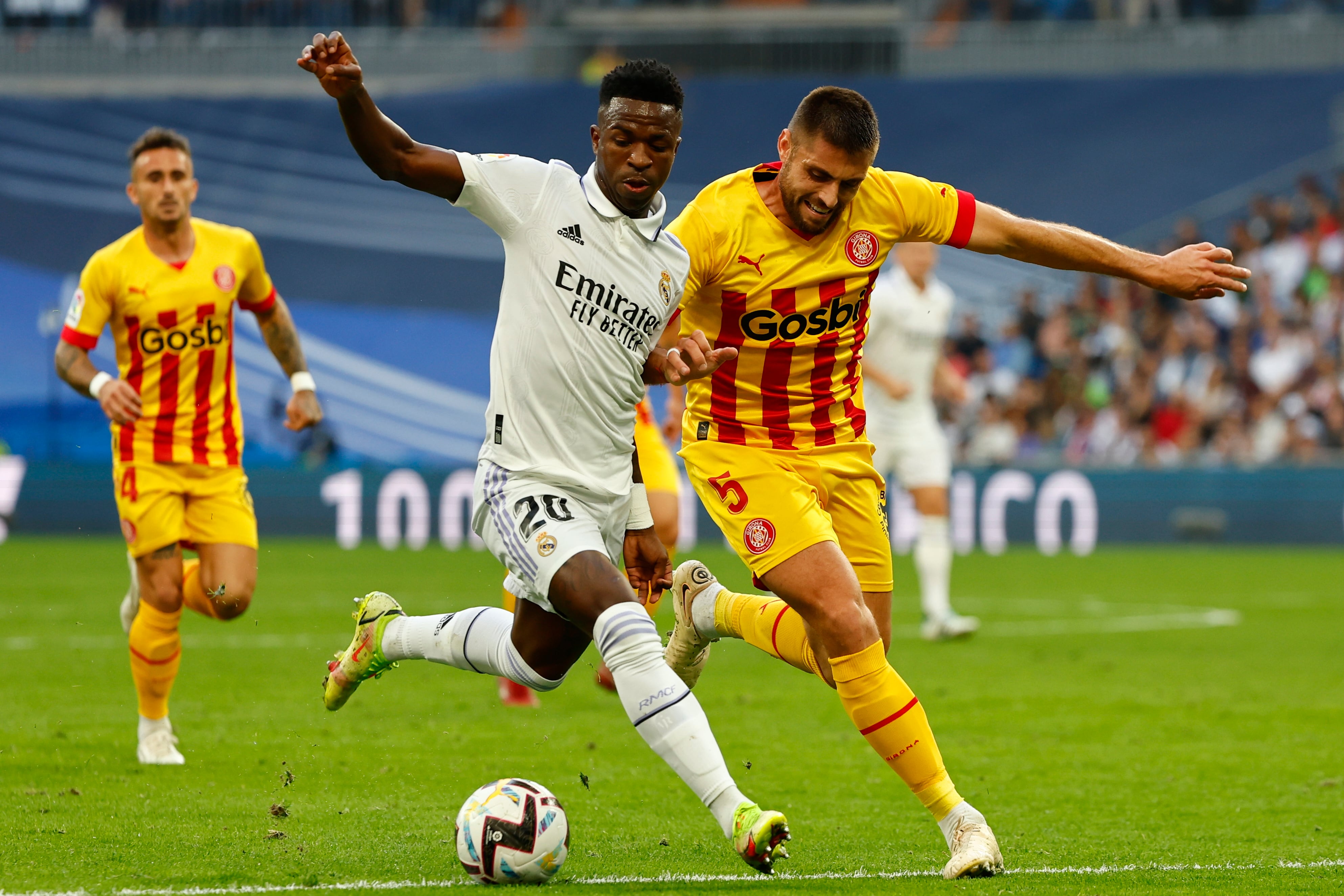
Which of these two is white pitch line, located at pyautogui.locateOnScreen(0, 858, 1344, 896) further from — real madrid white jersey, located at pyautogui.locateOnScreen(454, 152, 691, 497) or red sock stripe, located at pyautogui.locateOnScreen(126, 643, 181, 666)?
red sock stripe, located at pyautogui.locateOnScreen(126, 643, 181, 666)

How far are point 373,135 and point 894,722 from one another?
2356 mm

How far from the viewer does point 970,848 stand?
480 centimetres

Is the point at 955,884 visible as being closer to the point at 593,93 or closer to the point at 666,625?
the point at 666,625

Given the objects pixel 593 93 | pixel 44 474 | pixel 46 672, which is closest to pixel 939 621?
pixel 46 672

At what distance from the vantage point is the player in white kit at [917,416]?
11594 mm

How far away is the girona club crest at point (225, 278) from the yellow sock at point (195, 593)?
1.22 meters

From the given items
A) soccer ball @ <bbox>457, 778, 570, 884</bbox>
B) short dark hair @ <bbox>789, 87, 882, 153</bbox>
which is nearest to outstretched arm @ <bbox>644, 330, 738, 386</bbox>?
short dark hair @ <bbox>789, 87, 882, 153</bbox>

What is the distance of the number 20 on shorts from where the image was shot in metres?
5.63

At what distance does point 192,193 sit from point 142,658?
2.06 m

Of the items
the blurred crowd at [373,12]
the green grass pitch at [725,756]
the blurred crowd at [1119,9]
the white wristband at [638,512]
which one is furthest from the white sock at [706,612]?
the blurred crowd at [1119,9]

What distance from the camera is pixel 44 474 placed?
2122 centimetres

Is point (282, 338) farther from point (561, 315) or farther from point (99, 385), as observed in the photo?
point (561, 315)

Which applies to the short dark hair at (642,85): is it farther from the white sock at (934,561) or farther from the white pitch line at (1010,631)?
the white sock at (934,561)

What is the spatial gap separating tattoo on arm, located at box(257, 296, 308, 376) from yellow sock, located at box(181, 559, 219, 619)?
994 millimetres
